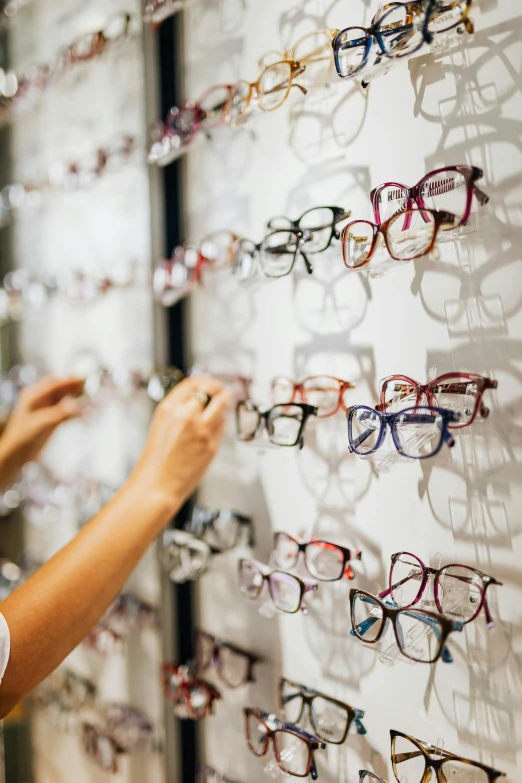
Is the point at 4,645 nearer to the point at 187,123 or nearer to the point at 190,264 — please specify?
the point at 190,264

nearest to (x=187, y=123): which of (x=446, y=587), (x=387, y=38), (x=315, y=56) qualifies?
(x=315, y=56)

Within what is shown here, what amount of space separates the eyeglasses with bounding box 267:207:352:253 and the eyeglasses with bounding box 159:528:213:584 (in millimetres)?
597

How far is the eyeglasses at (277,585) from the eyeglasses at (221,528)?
0.09 metres

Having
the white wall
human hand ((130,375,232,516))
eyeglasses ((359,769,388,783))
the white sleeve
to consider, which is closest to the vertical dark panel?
the white wall

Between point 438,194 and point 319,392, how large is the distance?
363mm

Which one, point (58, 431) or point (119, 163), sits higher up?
point (119, 163)

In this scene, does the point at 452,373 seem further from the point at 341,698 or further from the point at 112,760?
the point at 112,760

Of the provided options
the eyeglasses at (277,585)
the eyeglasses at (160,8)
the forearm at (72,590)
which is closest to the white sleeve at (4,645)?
the forearm at (72,590)

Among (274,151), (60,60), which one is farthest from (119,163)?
(274,151)

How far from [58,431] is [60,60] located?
936 mm

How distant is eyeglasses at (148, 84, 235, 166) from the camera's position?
1.14 metres

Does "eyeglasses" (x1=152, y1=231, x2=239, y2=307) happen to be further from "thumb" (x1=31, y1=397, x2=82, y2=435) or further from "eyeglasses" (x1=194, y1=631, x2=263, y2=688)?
"eyeglasses" (x1=194, y1=631, x2=263, y2=688)

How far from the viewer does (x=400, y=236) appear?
83 centimetres

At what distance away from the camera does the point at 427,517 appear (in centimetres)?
91
